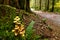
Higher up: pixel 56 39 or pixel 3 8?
pixel 3 8

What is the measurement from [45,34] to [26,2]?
25.5 ft

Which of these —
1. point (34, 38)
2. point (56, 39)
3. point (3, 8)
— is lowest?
point (56, 39)

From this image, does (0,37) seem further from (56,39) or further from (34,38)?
(56,39)

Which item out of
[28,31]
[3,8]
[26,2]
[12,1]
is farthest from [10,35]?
[26,2]

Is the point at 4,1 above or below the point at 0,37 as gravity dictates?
above

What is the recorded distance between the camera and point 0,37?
4.43 m

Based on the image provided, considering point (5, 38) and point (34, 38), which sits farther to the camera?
point (34, 38)

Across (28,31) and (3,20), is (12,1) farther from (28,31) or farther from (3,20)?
(28,31)

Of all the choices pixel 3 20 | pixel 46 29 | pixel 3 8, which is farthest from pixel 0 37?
pixel 46 29

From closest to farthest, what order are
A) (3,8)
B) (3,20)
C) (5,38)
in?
(5,38) < (3,20) < (3,8)

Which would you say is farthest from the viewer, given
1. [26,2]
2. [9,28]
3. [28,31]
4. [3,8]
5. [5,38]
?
[26,2]

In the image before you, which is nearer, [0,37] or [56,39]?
[0,37]

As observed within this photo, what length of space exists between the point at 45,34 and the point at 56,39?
588 millimetres

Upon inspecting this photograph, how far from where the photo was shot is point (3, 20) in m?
7.18
